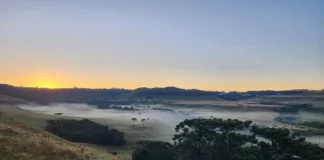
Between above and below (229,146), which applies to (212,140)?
above

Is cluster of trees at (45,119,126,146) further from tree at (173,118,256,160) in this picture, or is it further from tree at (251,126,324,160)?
tree at (251,126,324,160)

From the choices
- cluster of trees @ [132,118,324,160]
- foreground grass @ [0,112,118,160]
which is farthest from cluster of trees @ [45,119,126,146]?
foreground grass @ [0,112,118,160]

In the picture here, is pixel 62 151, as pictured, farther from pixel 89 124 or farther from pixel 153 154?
pixel 89 124

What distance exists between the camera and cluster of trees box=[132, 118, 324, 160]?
78.4 m

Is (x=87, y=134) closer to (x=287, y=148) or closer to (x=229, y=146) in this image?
(x=229, y=146)

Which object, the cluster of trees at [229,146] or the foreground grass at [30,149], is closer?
the foreground grass at [30,149]

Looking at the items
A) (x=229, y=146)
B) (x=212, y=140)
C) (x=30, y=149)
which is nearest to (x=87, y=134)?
(x=212, y=140)

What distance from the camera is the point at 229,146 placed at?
90.6 m

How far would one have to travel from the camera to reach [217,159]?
90.1 metres

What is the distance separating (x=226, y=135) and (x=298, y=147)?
1793 cm

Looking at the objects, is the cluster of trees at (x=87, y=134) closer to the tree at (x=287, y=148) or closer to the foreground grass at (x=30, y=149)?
the foreground grass at (x=30, y=149)

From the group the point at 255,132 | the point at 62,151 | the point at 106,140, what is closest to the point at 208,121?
the point at 255,132

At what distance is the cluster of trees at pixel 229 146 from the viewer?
78.4m

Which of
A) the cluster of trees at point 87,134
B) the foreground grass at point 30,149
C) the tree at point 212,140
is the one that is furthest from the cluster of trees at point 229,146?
the cluster of trees at point 87,134
